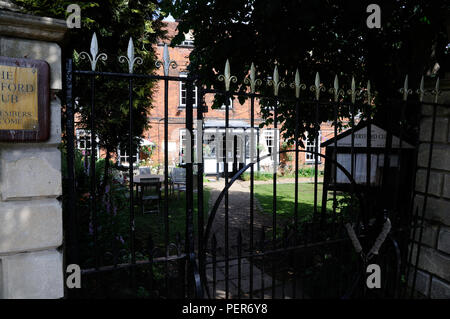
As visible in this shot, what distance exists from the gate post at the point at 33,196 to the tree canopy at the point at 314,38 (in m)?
2.05

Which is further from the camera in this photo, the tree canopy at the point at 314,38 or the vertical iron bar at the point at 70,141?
the tree canopy at the point at 314,38

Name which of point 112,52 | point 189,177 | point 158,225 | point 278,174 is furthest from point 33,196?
point 278,174

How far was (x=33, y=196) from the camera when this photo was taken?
1775mm

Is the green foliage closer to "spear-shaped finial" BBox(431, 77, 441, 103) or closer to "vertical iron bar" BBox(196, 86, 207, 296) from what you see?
"spear-shaped finial" BBox(431, 77, 441, 103)

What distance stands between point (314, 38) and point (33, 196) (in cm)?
394

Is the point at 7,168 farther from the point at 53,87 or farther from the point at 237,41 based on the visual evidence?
the point at 237,41

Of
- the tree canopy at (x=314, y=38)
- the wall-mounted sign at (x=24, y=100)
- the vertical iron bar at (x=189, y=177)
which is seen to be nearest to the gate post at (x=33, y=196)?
the wall-mounted sign at (x=24, y=100)

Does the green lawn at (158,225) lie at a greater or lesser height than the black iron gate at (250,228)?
Answer: lesser

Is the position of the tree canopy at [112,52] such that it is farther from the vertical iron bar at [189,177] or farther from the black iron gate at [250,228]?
the vertical iron bar at [189,177]

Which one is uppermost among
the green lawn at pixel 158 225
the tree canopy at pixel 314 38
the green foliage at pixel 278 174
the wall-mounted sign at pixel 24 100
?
the tree canopy at pixel 314 38

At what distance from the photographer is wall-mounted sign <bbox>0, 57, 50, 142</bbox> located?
166 cm

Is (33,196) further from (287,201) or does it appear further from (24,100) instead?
(287,201)

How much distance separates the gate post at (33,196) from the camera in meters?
1.72
